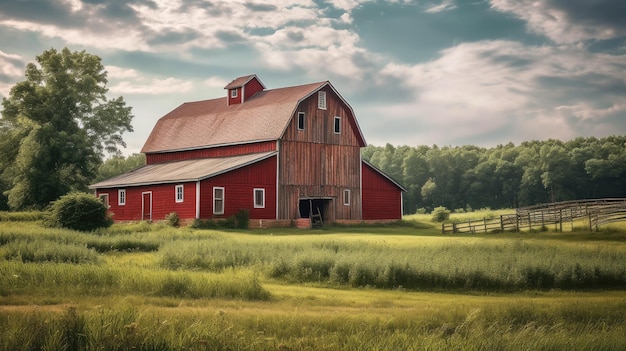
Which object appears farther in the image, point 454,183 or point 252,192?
point 454,183

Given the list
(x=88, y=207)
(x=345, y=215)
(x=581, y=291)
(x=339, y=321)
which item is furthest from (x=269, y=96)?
(x=339, y=321)

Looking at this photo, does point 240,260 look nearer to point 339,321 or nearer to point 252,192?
point 339,321

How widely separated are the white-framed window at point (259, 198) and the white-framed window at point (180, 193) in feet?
16.3

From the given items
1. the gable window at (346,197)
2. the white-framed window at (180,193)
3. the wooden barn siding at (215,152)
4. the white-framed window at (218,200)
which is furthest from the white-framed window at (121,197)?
the gable window at (346,197)

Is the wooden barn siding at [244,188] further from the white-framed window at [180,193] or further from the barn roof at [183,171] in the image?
the white-framed window at [180,193]

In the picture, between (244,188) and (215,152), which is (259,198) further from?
(215,152)

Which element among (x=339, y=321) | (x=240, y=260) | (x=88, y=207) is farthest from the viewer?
(x=88, y=207)

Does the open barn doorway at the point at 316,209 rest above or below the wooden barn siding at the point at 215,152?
below

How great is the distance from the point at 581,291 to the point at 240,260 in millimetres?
11768

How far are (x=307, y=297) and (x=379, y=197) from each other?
42048 millimetres

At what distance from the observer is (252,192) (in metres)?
54.2

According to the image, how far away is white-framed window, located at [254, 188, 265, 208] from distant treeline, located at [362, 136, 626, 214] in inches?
2944

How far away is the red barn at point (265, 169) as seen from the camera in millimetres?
53250

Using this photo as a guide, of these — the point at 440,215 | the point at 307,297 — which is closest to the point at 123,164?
the point at 440,215
